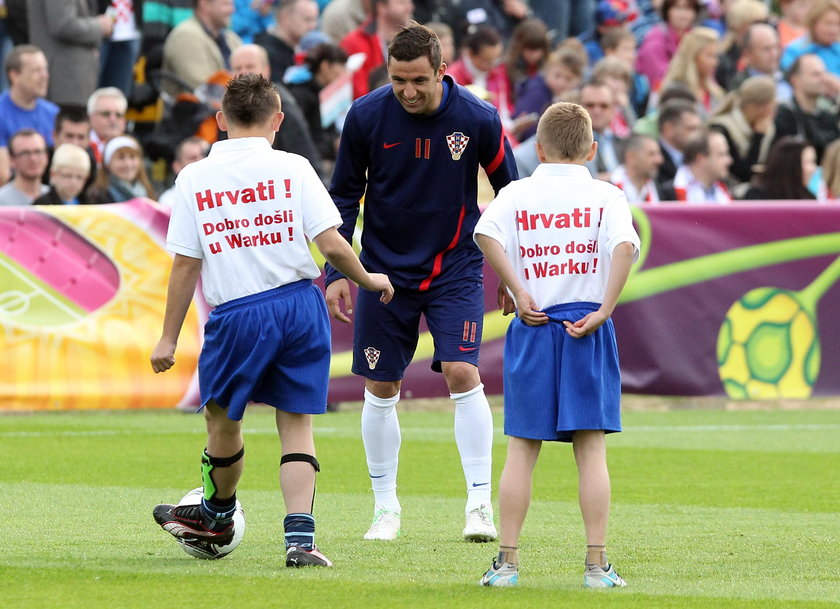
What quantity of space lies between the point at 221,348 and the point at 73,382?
650cm

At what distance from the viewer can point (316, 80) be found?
1511 centimetres

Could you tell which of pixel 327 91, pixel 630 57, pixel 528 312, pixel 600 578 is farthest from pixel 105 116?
pixel 600 578

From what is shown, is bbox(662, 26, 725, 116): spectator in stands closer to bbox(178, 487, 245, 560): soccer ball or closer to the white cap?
the white cap

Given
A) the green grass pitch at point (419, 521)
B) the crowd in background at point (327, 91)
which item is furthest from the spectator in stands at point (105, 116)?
the green grass pitch at point (419, 521)

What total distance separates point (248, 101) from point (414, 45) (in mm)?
979

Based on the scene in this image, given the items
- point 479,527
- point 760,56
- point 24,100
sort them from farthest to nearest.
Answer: point 760,56 < point 24,100 < point 479,527

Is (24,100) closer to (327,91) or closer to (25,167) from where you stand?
(25,167)

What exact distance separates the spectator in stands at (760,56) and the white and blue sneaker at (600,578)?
42.0ft

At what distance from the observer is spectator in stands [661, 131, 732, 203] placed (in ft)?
48.0

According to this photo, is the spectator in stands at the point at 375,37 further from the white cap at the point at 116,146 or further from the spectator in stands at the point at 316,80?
the white cap at the point at 116,146

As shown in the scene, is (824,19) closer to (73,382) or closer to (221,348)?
(73,382)

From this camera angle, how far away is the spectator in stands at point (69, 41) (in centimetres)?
1459

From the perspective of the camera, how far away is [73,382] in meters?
12.4

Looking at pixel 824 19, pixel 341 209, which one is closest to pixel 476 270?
pixel 341 209
